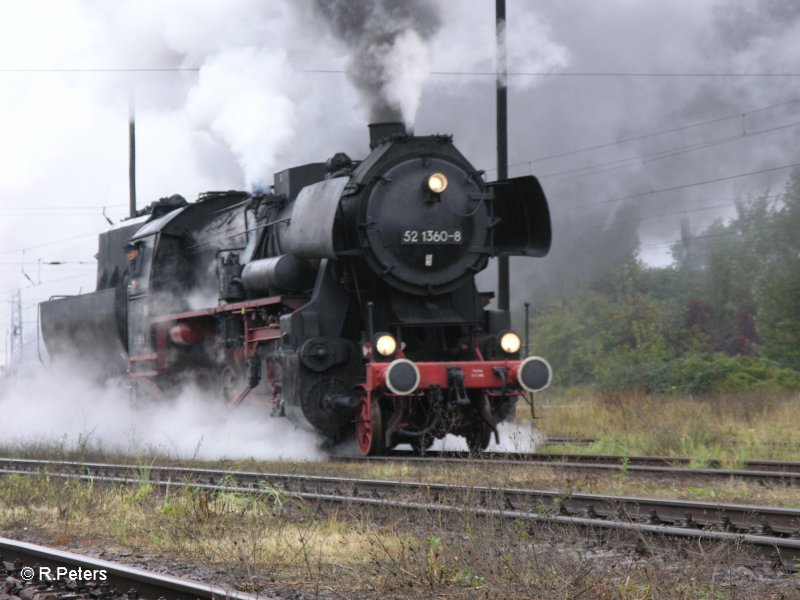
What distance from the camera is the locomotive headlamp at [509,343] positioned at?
11.5 m

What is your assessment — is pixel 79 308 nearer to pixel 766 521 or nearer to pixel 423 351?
pixel 423 351

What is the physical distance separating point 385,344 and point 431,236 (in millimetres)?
1237

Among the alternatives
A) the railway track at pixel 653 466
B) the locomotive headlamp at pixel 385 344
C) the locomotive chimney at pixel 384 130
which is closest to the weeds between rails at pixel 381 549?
the railway track at pixel 653 466

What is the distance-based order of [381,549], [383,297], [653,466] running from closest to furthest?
1. [381,549]
2. [653,466]
3. [383,297]

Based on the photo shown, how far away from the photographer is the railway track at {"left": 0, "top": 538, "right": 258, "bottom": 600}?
14.8 ft

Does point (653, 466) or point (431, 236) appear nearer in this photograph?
point (653, 466)

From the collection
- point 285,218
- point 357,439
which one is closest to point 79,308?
point 285,218

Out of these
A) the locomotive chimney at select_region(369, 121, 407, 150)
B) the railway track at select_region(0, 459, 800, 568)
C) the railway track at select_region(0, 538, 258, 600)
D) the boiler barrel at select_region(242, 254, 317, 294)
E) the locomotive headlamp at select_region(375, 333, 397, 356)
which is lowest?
the railway track at select_region(0, 538, 258, 600)

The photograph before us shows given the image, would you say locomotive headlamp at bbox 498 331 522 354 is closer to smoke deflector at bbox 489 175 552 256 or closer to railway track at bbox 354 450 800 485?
smoke deflector at bbox 489 175 552 256

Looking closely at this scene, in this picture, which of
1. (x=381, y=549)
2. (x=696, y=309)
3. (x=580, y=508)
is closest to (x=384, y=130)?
(x=580, y=508)

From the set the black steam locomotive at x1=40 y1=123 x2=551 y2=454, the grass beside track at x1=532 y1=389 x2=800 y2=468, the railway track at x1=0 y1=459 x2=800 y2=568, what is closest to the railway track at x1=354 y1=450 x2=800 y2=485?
the grass beside track at x1=532 y1=389 x2=800 y2=468

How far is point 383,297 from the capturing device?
1141 centimetres

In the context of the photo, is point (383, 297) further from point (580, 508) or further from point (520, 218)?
point (580, 508)

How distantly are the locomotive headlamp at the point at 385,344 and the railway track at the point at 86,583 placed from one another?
215 inches
